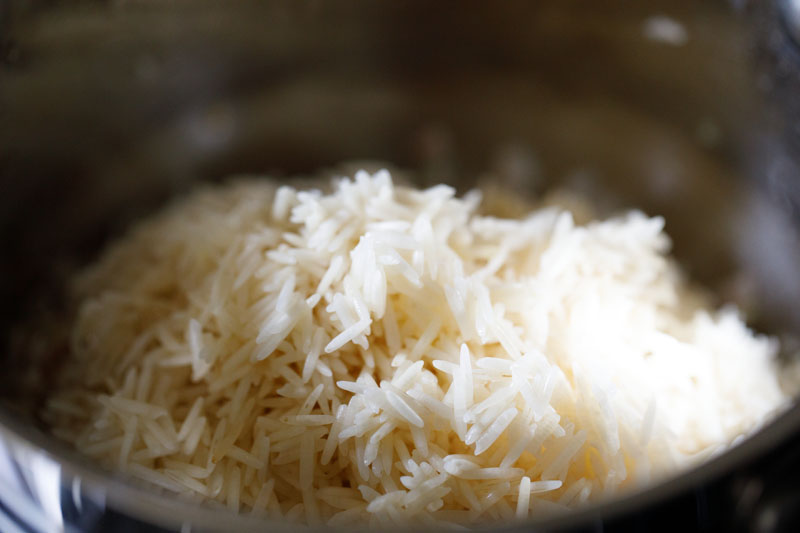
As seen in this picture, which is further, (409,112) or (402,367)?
(409,112)

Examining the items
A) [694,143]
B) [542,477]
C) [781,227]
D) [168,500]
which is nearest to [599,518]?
[542,477]

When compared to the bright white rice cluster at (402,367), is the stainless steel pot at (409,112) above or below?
above

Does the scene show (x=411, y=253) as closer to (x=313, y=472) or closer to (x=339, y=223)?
(x=339, y=223)

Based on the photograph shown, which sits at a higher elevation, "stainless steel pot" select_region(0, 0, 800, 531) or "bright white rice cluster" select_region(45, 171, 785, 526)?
"stainless steel pot" select_region(0, 0, 800, 531)

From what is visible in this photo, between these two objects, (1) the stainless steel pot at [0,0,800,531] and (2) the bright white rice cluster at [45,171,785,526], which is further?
(1) the stainless steel pot at [0,0,800,531]

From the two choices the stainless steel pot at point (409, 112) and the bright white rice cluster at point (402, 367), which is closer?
the bright white rice cluster at point (402, 367)
